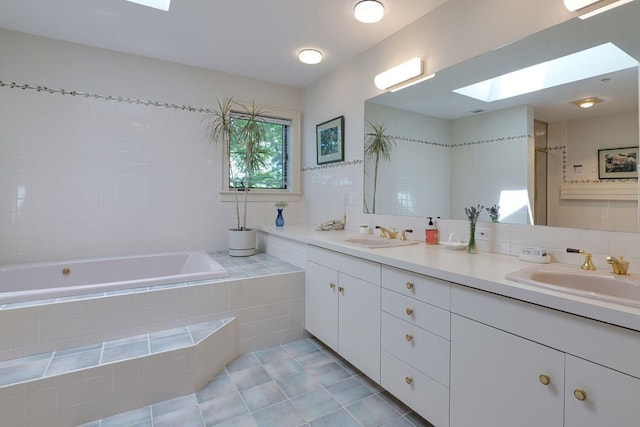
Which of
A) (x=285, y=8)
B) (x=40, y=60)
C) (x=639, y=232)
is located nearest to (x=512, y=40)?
(x=639, y=232)

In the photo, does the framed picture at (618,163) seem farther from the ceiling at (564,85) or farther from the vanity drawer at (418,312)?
the vanity drawer at (418,312)

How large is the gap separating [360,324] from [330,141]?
1.93m

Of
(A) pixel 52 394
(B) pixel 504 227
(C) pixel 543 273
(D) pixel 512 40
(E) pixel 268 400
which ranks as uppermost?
(D) pixel 512 40

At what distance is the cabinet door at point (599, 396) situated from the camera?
0.88m

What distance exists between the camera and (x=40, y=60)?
2.65 metres

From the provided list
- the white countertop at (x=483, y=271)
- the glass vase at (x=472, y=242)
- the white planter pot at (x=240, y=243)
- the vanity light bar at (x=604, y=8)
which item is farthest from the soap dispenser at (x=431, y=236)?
the white planter pot at (x=240, y=243)

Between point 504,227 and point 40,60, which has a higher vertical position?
point 40,60

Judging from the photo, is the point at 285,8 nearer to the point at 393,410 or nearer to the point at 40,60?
the point at 40,60

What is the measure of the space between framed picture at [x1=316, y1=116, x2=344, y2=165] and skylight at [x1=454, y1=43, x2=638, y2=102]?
1.31 metres

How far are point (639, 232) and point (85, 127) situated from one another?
12.4 ft

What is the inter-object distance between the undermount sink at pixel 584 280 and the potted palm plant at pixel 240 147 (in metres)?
2.45

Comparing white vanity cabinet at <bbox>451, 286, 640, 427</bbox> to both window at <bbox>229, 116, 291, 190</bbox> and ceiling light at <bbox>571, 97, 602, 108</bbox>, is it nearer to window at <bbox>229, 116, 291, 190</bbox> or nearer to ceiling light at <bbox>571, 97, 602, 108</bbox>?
ceiling light at <bbox>571, 97, 602, 108</bbox>

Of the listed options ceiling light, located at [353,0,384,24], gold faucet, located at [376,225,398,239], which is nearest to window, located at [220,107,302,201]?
gold faucet, located at [376,225,398,239]

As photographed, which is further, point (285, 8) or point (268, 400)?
point (285, 8)
